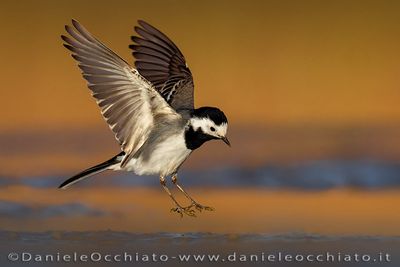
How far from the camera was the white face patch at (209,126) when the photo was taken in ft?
15.0

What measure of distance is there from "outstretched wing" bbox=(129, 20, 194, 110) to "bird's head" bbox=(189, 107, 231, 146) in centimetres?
72

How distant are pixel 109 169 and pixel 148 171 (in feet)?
0.73

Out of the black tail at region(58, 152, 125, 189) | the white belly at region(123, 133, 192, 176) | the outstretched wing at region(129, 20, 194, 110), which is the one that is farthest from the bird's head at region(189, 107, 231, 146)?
the outstretched wing at region(129, 20, 194, 110)

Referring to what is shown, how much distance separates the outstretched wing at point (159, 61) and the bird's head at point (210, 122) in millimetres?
721

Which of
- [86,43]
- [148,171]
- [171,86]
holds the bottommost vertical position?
[148,171]

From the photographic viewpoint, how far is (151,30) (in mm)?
5344

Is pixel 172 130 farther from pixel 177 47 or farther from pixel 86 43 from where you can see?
pixel 177 47

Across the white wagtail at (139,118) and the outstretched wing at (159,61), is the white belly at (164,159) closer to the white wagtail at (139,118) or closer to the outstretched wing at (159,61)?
the white wagtail at (139,118)

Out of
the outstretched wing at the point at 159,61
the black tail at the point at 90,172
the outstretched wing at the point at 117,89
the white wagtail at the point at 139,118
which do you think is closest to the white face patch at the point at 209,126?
the white wagtail at the point at 139,118

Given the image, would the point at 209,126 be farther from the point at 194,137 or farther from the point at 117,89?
the point at 117,89

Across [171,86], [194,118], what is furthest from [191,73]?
[194,118]

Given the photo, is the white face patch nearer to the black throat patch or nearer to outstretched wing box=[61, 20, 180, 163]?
the black throat patch

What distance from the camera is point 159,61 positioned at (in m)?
5.45

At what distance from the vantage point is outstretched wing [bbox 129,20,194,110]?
533 centimetres
